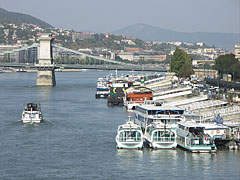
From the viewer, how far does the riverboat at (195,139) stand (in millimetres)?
24328

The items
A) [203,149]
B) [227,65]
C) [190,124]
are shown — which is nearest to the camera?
[203,149]

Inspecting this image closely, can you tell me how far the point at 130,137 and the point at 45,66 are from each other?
2149 inches

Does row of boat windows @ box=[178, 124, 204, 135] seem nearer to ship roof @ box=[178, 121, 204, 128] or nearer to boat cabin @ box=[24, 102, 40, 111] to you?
ship roof @ box=[178, 121, 204, 128]

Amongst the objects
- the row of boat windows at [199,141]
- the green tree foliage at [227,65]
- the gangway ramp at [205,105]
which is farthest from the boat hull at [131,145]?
the green tree foliage at [227,65]

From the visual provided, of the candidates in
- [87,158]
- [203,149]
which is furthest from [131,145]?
[203,149]

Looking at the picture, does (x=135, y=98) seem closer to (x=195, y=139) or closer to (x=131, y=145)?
(x=131, y=145)

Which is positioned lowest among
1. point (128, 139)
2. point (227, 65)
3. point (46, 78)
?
point (128, 139)

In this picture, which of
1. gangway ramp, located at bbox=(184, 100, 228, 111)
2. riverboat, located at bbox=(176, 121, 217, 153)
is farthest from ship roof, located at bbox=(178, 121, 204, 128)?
gangway ramp, located at bbox=(184, 100, 228, 111)

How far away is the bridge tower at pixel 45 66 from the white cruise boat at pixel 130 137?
51.5 metres

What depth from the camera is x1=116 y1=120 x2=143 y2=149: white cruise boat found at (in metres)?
25.1

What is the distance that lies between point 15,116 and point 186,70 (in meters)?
36.9

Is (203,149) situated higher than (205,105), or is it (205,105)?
(205,105)

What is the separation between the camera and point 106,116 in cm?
3797

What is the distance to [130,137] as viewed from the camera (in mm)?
25219
